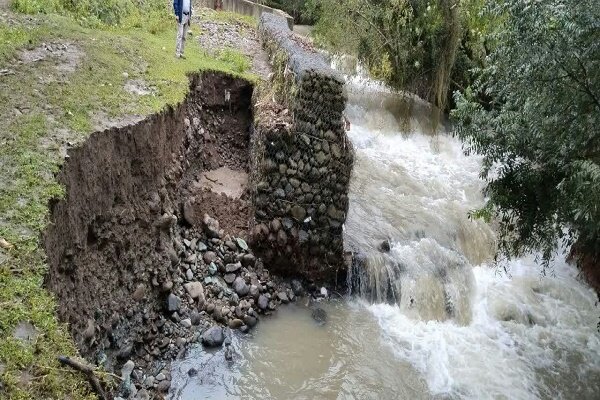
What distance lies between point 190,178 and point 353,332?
3659mm

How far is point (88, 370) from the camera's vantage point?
350 cm

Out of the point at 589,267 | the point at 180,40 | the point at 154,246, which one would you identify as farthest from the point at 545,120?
the point at 180,40

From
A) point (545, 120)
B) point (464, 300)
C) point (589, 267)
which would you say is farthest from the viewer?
point (589, 267)

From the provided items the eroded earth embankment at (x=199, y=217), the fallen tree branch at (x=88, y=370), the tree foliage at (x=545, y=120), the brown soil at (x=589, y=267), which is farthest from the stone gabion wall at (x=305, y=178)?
the brown soil at (x=589, y=267)

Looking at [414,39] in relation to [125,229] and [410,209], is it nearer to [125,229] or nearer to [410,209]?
[410,209]

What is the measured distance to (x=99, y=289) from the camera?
18.0 ft

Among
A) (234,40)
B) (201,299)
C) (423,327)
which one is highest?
(234,40)

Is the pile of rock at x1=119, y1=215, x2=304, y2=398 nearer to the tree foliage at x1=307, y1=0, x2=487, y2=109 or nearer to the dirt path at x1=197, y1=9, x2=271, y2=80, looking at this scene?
the dirt path at x1=197, y1=9, x2=271, y2=80

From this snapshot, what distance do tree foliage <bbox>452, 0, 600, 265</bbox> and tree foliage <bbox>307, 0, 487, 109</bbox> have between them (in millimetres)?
7927

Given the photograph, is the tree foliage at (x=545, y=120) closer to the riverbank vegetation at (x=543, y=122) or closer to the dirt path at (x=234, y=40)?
the riverbank vegetation at (x=543, y=122)

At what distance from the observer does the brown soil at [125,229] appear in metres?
4.96

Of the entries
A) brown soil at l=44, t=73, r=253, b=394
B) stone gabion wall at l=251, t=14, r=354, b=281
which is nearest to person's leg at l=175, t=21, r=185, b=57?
brown soil at l=44, t=73, r=253, b=394

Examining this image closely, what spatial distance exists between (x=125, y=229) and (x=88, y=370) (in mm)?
2863

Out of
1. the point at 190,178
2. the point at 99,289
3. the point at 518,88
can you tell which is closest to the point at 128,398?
the point at 99,289
